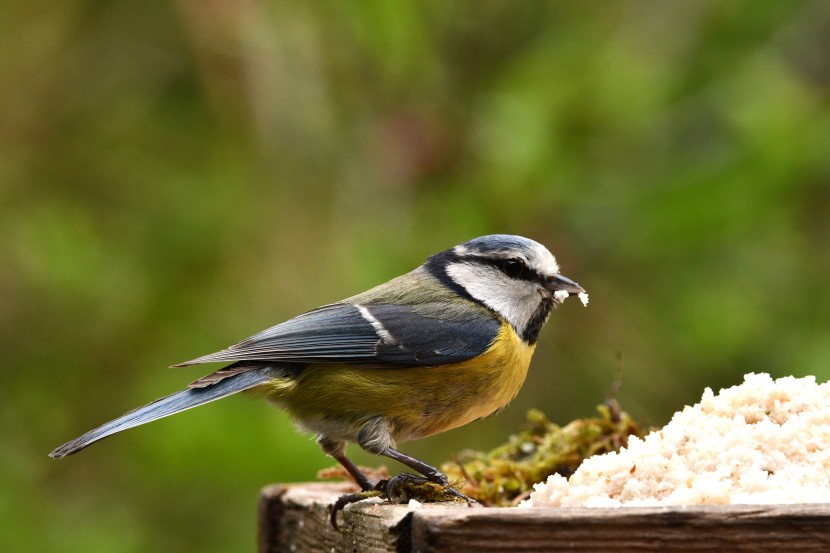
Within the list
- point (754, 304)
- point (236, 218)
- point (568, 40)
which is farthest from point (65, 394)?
point (754, 304)

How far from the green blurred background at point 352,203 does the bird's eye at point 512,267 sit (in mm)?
967

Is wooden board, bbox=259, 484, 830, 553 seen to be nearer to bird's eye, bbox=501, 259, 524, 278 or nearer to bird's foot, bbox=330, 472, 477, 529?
bird's foot, bbox=330, 472, 477, 529

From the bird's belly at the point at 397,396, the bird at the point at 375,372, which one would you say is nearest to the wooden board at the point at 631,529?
the bird at the point at 375,372

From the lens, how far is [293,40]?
14.9 feet

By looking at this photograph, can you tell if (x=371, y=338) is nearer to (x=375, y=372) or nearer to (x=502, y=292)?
(x=375, y=372)

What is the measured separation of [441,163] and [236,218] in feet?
3.24

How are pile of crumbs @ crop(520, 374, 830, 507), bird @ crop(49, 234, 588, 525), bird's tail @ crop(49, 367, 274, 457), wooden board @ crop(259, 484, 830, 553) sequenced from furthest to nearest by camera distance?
bird @ crop(49, 234, 588, 525) → bird's tail @ crop(49, 367, 274, 457) → pile of crumbs @ crop(520, 374, 830, 507) → wooden board @ crop(259, 484, 830, 553)

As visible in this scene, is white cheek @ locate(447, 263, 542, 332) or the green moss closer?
the green moss

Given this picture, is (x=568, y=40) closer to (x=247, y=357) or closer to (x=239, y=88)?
(x=239, y=88)

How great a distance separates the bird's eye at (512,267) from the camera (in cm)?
314

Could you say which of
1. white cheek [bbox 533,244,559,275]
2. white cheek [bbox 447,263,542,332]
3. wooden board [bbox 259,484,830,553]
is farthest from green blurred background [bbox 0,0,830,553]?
wooden board [bbox 259,484,830,553]

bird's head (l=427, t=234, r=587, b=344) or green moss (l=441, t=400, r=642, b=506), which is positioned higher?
bird's head (l=427, t=234, r=587, b=344)

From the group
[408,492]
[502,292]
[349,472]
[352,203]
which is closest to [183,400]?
[349,472]

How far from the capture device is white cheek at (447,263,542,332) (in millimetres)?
3113
